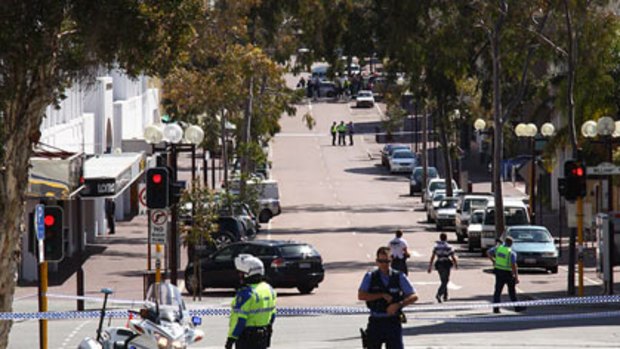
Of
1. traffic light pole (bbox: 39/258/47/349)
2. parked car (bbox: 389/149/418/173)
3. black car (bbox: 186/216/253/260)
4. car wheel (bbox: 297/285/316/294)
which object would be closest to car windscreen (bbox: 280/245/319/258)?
car wheel (bbox: 297/285/316/294)

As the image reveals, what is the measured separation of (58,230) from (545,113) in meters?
54.3

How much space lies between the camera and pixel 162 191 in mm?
30094

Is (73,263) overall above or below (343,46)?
below

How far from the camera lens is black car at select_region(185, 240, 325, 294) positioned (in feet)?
122

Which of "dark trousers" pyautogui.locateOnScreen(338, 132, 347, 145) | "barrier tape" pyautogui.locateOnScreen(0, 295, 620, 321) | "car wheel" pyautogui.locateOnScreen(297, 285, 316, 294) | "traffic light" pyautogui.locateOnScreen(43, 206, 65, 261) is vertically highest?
"dark trousers" pyautogui.locateOnScreen(338, 132, 347, 145)

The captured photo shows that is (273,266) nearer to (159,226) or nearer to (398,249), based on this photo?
(398,249)

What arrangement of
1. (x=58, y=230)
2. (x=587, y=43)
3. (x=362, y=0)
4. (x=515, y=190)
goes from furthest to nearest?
(x=515, y=190) < (x=362, y=0) < (x=587, y=43) < (x=58, y=230)

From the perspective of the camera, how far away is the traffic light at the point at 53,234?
23.0 meters

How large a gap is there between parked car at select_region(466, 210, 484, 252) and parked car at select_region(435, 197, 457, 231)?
651 centimetres

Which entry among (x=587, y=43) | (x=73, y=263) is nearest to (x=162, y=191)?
(x=73, y=263)

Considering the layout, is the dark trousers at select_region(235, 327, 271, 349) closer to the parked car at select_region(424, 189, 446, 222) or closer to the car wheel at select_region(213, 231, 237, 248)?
the car wheel at select_region(213, 231, 237, 248)

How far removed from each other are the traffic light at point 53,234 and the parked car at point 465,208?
3302 cm

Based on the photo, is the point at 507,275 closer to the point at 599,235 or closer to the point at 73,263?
the point at 599,235

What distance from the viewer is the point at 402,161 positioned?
9244 cm
